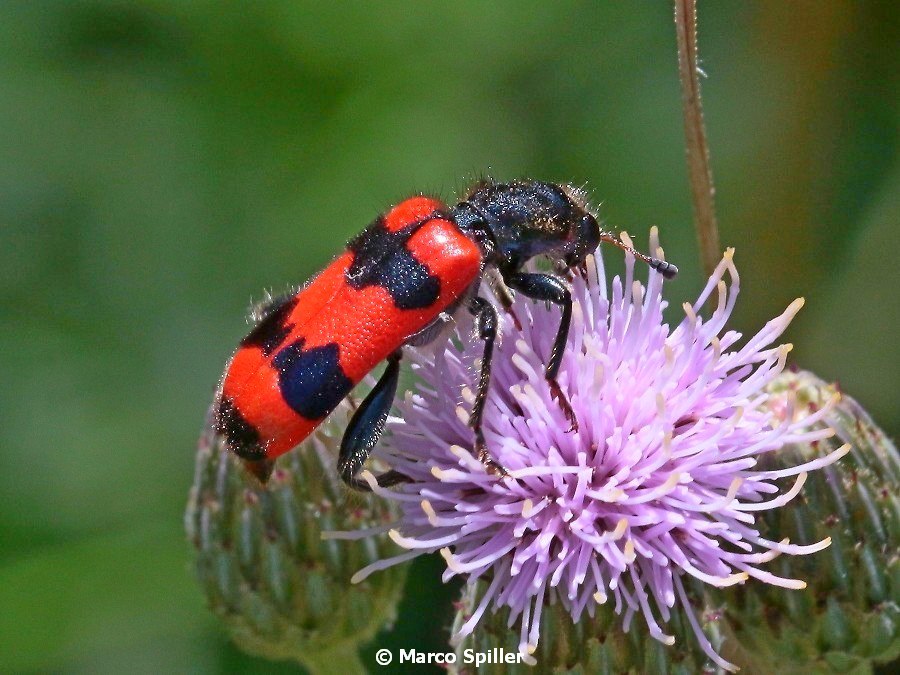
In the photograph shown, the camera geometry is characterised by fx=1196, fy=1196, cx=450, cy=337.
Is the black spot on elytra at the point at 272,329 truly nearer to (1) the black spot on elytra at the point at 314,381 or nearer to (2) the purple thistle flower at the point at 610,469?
(1) the black spot on elytra at the point at 314,381

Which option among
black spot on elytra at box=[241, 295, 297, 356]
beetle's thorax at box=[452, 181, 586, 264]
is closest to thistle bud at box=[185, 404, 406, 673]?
black spot on elytra at box=[241, 295, 297, 356]

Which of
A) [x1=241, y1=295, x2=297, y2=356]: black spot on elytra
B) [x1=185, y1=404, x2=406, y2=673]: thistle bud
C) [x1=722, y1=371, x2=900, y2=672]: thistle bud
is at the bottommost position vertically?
[x1=722, y1=371, x2=900, y2=672]: thistle bud

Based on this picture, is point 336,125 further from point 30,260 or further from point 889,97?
point 889,97

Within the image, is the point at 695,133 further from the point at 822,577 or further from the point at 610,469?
the point at 822,577

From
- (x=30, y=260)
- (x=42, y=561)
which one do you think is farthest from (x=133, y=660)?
(x=30, y=260)

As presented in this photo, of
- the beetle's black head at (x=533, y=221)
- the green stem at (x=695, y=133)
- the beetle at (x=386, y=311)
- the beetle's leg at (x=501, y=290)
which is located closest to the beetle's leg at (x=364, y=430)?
the beetle at (x=386, y=311)

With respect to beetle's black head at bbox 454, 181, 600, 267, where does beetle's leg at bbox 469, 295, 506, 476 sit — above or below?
below

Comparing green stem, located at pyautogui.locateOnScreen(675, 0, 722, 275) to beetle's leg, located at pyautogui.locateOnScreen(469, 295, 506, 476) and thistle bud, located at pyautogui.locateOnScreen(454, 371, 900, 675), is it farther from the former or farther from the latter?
beetle's leg, located at pyautogui.locateOnScreen(469, 295, 506, 476)

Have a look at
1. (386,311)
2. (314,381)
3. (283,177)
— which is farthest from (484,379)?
(283,177)
